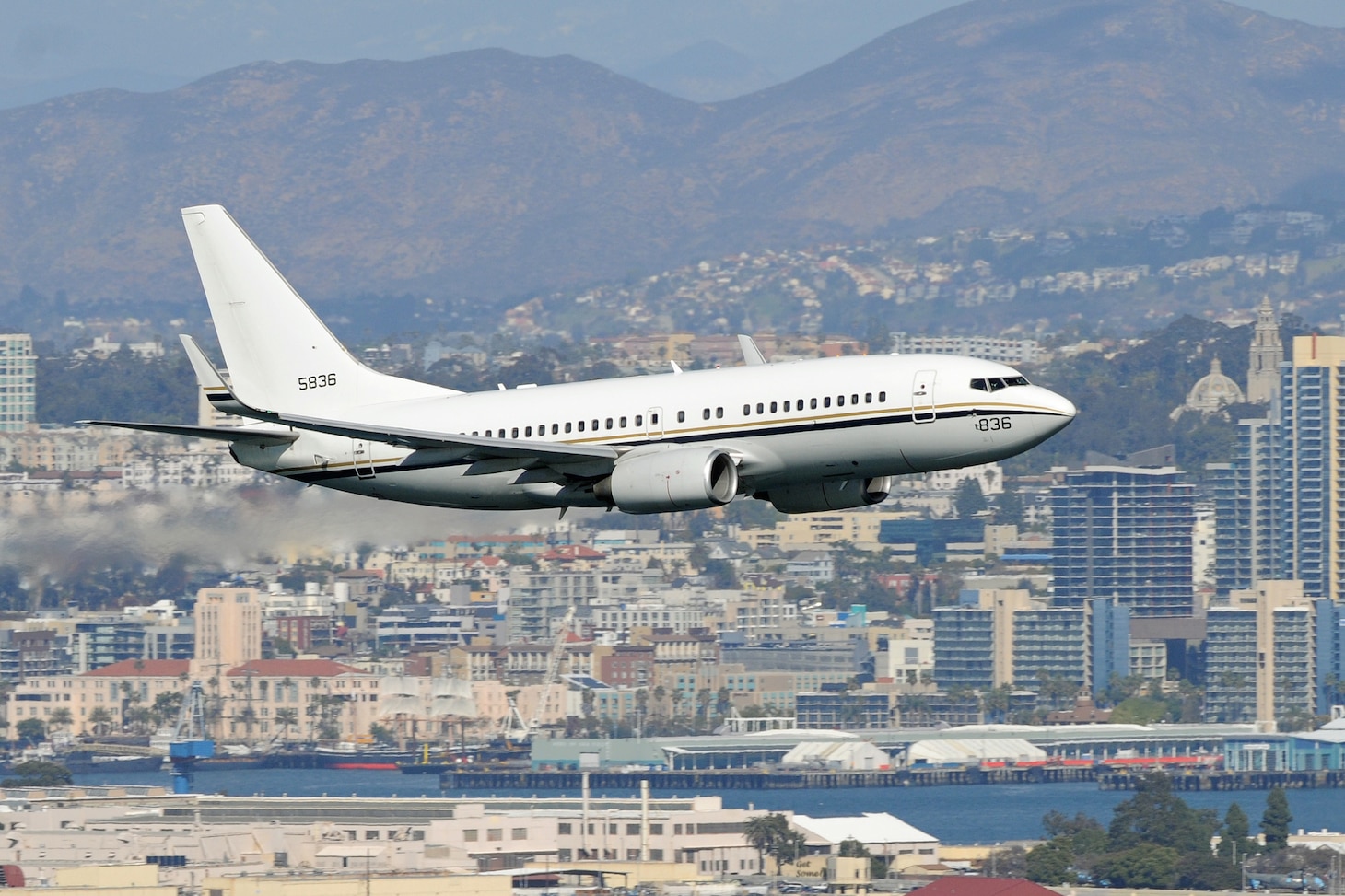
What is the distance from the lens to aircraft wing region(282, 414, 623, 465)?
58.7m

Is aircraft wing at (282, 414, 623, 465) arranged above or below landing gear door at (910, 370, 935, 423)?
below

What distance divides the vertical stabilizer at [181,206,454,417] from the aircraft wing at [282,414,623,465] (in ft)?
19.6

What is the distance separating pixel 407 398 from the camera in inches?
2562

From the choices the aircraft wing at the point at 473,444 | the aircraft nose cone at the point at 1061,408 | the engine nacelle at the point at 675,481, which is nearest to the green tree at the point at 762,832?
the aircraft wing at the point at 473,444

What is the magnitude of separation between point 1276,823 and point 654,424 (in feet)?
367

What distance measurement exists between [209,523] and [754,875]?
39553 millimetres

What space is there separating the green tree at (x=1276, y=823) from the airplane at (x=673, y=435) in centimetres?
10230

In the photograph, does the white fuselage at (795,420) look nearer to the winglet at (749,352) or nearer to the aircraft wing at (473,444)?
the aircraft wing at (473,444)

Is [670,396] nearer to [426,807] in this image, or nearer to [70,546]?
[70,546]

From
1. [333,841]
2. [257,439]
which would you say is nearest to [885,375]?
[257,439]

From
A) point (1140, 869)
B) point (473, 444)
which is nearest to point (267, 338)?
point (473, 444)

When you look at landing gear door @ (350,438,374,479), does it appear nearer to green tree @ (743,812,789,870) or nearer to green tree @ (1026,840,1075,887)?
green tree @ (743,812,789,870)

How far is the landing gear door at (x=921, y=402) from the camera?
57.5m

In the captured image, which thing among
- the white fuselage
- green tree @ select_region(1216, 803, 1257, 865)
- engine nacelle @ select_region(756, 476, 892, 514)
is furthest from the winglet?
green tree @ select_region(1216, 803, 1257, 865)
